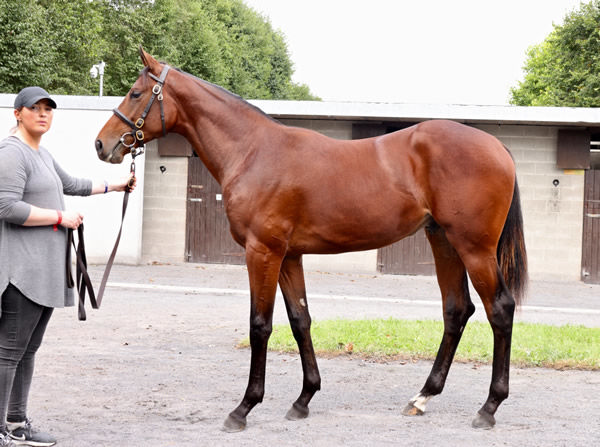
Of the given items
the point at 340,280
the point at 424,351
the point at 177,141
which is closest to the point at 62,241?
the point at 424,351

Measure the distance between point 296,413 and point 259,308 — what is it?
749 millimetres

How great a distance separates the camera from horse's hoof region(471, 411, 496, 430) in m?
4.47

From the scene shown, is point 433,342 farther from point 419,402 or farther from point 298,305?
point 298,305

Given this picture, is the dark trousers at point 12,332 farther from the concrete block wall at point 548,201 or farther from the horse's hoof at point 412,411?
the concrete block wall at point 548,201

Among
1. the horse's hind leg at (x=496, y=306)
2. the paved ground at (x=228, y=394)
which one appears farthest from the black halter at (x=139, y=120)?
the horse's hind leg at (x=496, y=306)

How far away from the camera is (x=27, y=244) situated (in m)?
3.84

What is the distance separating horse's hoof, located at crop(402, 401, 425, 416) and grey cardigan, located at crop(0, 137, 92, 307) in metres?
2.40

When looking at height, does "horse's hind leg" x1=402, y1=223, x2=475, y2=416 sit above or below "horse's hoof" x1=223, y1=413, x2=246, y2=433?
above

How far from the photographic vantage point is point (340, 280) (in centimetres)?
1397

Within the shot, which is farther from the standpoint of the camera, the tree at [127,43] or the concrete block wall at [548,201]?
the tree at [127,43]

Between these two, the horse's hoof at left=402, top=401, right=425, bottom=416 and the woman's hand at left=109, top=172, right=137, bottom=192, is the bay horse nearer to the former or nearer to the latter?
the horse's hoof at left=402, top=401, right=425, bottom=416

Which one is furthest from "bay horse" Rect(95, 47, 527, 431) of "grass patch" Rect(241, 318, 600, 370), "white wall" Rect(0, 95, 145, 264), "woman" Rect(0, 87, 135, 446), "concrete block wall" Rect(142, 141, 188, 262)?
"concrete block wall" Rect(142, 141, 188, 262)

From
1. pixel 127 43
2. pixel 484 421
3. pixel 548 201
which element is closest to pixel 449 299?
pixel 484 421

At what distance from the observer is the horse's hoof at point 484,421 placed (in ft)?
14.7
